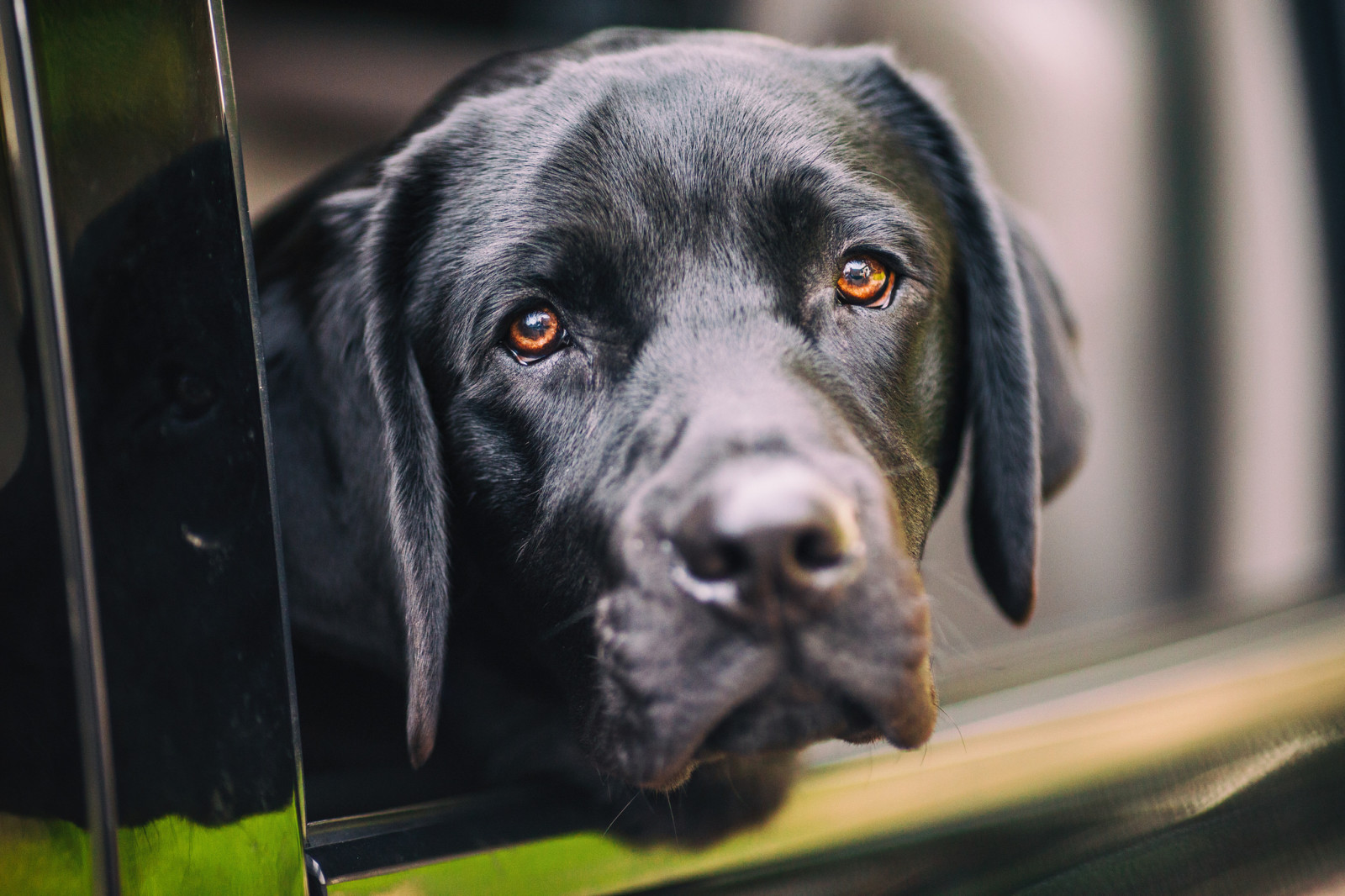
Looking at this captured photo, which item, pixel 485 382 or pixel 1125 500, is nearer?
pixel 485 382

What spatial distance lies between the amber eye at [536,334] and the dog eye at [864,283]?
510mm

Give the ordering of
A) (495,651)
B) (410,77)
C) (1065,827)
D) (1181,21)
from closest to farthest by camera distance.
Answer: (1065,827) < (495,651) < (1181,21) < (410,77)

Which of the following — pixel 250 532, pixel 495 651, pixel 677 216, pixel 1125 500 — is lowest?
pixel 1125 500

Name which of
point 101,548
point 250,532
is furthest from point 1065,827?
point 101,548

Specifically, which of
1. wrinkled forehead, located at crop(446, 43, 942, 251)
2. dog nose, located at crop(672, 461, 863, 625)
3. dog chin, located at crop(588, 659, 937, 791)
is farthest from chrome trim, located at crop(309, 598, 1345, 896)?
wrinkled forehead, located at crop(446, 43, 942, 251)

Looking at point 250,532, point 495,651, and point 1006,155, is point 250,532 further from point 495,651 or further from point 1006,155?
point 1006,155

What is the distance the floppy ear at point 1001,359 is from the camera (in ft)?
6.69

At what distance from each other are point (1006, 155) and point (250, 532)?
8.77ft

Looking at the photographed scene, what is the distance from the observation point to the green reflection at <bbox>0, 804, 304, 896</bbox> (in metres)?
1.04

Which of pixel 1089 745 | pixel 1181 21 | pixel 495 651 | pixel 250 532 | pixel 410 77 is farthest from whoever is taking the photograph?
pixel 410 77

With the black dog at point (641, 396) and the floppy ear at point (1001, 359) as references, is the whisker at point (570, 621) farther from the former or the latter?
the floppy ear at point (1001, 359)

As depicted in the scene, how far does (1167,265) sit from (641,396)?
2.33m

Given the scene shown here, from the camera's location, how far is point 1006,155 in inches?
124

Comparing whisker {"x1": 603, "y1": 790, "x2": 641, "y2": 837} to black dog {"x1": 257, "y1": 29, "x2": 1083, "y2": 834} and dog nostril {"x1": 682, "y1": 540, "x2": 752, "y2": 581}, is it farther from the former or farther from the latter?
dog nostril {"x1": 682, "y1": 540, "x2": 752, "y2": 581}
